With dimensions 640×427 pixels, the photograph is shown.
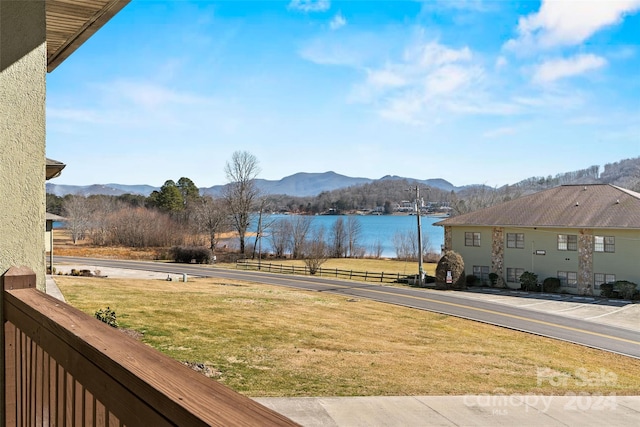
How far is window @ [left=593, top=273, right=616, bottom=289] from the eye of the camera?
2938 cm

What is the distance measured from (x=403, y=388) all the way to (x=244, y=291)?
16.9 meters

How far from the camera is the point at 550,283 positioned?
3095 cm

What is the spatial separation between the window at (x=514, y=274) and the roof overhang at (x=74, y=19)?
108 feet

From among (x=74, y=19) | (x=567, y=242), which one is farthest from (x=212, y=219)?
(x=74, y=19)

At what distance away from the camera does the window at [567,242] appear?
101 ft

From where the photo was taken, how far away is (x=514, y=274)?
108 ft

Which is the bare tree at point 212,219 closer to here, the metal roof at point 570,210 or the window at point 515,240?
the metal roof at point 570,210

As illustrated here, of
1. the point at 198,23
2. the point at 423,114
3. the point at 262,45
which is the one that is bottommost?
the point at 198,23

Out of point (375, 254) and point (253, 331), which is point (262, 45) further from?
point (375, 254)

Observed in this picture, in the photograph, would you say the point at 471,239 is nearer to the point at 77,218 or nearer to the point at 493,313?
the point at 493,313

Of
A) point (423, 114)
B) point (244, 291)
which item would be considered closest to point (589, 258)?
point (244, 291)

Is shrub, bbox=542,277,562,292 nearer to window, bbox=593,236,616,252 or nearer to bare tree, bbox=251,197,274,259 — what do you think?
window, bbox=593,236,616,252

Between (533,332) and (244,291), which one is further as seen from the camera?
(244,291)

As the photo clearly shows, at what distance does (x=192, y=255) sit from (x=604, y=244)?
118 feet
